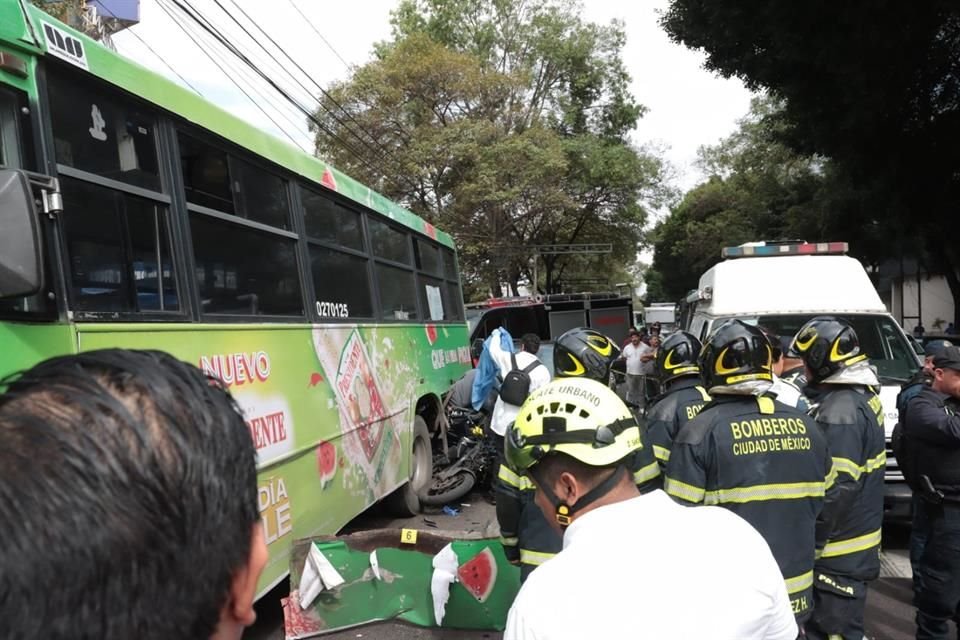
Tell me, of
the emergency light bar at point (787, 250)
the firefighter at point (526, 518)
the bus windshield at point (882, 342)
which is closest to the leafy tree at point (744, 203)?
the emergency light bar at point (787, 250)

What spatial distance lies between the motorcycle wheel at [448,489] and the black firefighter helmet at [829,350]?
460 centimetres

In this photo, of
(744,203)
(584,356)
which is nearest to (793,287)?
(584,356)

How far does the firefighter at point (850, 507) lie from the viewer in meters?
3.42

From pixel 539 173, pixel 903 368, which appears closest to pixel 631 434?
pixel 903 368

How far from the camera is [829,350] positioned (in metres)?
3.74

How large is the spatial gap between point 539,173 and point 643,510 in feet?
85.1

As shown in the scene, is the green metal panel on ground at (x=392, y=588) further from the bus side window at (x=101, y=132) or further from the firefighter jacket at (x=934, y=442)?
the firefighter jacket at (x=934, y=442)

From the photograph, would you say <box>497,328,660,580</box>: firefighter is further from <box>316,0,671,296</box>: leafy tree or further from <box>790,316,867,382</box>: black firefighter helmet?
<box>316,0,671,296</box>: leafy tree

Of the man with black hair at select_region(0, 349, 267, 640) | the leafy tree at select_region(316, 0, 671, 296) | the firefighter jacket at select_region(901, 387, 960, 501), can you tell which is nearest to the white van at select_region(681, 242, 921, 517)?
the firefighter jacket at select_region(901, 387, 960, 501)

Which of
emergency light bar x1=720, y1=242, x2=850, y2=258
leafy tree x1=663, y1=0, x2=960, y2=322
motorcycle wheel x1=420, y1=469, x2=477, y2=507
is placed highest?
leafy tree x1=663, y1=0, x2=960, y2=322

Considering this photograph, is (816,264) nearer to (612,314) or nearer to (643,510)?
(643,510)

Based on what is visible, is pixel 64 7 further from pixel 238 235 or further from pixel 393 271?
pixel 238 235

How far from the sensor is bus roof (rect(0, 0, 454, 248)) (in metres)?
2.85

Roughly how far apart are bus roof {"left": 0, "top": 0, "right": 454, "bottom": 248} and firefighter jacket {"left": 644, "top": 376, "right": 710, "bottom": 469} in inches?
117
